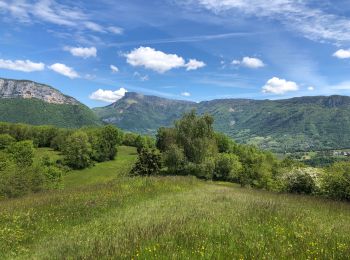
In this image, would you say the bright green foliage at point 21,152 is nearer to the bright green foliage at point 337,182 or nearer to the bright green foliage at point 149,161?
the bright green foliage at point 149,161

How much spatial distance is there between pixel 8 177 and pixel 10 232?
4574cm

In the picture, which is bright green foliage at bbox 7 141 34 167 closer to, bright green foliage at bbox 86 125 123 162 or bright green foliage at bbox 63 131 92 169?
bright green foliage at bbox 63 131 92 169

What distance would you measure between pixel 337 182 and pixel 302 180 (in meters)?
5.69

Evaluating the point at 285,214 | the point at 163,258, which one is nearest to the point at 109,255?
the point at 163,258

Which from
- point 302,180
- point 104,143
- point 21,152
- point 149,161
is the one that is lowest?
point 21,152

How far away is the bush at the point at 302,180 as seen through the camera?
2968cm

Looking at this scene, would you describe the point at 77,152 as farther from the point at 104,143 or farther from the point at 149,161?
the point at 149,161

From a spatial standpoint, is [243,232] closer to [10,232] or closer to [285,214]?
[285,214]

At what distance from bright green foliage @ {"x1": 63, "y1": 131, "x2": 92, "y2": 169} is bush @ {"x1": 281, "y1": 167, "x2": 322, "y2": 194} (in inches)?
4344

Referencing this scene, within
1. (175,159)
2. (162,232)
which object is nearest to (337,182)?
(162,232)

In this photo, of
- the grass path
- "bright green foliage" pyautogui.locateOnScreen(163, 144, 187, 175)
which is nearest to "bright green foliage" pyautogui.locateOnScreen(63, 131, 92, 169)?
the grass path

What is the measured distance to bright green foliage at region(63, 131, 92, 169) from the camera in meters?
132

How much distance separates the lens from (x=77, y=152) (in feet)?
436

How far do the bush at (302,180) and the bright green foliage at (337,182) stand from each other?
3.13 meters
